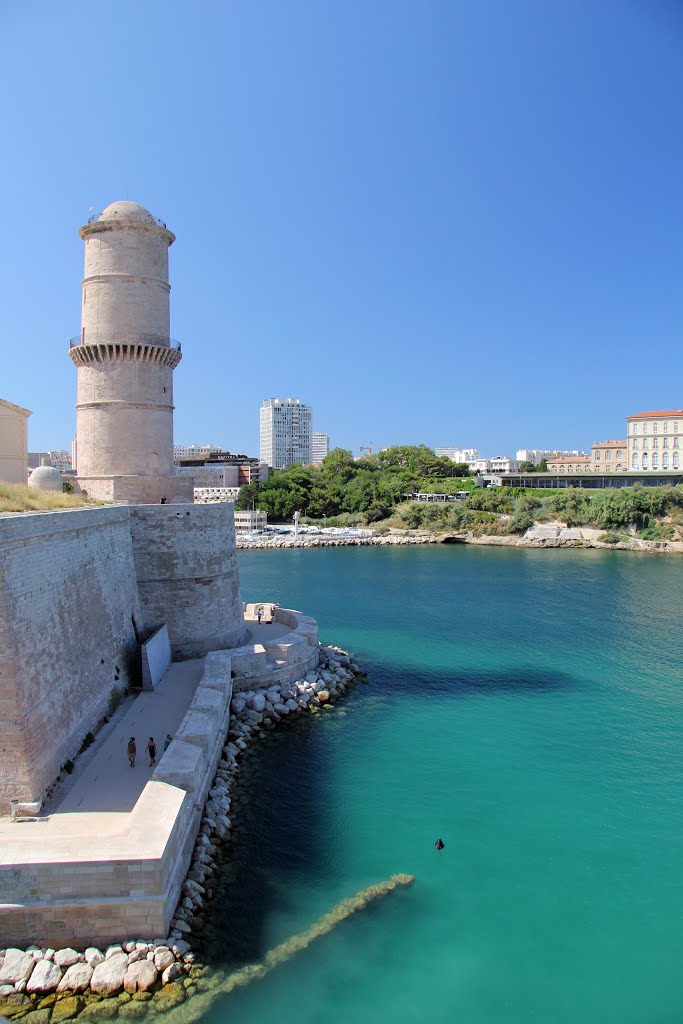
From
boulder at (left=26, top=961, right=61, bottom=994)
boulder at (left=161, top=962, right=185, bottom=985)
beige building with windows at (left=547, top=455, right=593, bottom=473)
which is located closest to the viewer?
boulder at (left=26, top=961, right=61, bottom=994)

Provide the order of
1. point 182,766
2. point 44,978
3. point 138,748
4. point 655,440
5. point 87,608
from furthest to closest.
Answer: point 655,440, point 87,608, point 138,748, point 182,766, point 44,978

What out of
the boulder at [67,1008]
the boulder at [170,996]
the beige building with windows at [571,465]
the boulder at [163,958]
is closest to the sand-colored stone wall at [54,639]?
the boulder at [67,1008]

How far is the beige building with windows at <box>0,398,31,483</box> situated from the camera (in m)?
13.0

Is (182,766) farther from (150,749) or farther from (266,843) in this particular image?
(266,843)

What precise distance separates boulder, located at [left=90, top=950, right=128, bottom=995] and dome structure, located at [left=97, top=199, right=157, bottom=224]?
576 inches

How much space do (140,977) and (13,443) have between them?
10.1 meters

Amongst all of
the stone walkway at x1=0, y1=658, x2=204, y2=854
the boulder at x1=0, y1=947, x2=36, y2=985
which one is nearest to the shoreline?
the stone walkway at x1=0, y1=658, x2=204, y2=854

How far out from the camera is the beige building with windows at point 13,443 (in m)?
13.0

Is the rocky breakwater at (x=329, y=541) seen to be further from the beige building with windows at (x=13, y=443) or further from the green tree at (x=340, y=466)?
the beige building with windows at (x=13, y=443)

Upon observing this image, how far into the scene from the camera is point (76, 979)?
6285mm

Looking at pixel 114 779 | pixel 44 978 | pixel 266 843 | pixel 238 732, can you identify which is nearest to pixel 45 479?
pixel 238 732

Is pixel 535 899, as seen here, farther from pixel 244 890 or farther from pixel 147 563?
pixel 147 563

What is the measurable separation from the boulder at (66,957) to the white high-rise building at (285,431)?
4780 inches

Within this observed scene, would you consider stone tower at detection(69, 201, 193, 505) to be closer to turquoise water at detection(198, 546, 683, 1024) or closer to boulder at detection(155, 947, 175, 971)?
turquoise water at detection(198, 546, 683, 1024)
